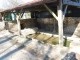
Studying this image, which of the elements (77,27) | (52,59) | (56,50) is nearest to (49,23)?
(77,27)

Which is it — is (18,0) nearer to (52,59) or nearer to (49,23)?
(49,23)

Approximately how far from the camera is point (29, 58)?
4.61 meters

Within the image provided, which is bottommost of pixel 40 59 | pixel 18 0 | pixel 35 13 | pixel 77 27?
pixel 40 59

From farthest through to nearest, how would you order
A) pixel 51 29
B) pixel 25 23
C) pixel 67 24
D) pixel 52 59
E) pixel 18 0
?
1. pixel 18 0
2. pixel 25 23
3. pixel 51 29
4. pixel 67 24
5. pixel 52 59

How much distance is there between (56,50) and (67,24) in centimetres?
473

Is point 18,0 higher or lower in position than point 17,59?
higher

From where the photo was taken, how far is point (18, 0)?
1078 inches

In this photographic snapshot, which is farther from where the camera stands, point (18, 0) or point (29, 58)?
point (18, 0)

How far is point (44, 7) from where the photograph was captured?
8.82m

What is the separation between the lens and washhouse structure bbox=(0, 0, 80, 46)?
5152 millimetres

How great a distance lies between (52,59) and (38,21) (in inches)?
377

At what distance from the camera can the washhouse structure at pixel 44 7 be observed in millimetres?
5152

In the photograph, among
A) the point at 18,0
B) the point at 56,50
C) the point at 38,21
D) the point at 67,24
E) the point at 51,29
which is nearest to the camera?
the point at 56,50

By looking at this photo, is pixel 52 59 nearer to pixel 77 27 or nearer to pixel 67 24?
pixel 77 27
